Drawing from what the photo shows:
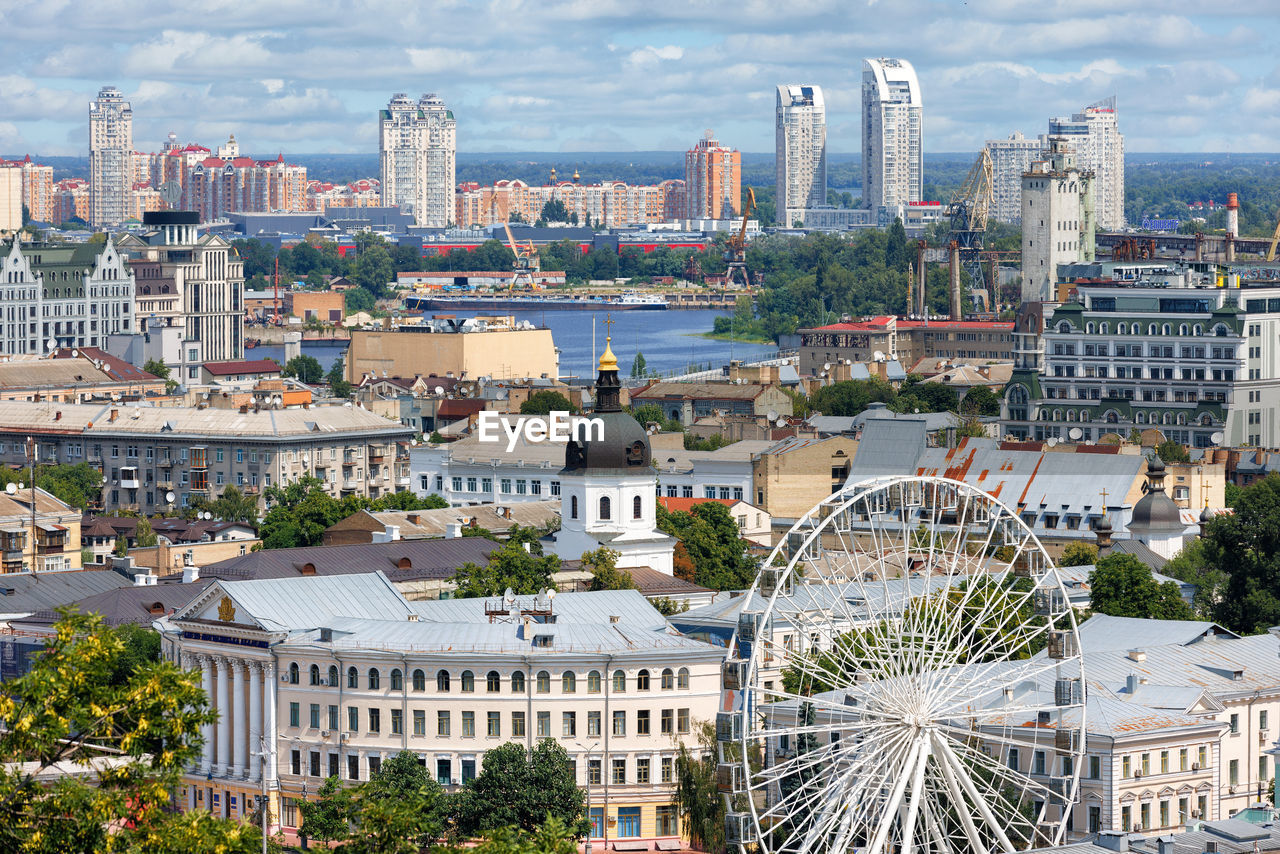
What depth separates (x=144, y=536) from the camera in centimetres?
9456

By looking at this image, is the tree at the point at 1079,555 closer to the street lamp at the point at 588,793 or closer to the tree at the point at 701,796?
the tree at the point at 701,796

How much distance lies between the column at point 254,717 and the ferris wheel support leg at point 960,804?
20.7 m

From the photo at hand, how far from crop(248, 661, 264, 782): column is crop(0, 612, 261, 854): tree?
29703 mm

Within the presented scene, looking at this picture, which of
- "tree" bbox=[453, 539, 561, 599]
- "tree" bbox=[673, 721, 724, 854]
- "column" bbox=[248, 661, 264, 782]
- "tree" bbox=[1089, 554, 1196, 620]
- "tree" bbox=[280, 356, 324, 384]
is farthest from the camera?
"tree" bbox=[280, 356, 324, 384]

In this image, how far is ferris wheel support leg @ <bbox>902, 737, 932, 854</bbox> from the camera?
44219 millimetres

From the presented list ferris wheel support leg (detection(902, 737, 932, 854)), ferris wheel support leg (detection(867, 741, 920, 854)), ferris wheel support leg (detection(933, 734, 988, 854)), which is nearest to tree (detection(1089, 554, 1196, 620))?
ferris wheel support leg (detection(933, 734, 988, 854))

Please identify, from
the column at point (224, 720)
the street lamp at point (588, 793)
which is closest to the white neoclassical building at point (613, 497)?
the column at point (224, 720)

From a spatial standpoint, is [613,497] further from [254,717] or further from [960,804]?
[960,804]

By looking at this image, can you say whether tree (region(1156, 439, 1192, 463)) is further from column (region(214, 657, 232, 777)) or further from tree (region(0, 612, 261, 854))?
tree (region(0, 612, 261, 854))

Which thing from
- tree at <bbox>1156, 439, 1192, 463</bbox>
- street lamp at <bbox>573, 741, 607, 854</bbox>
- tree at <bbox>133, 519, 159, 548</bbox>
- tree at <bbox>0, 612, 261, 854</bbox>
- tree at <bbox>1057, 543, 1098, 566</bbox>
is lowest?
street lamp at <bbox>573, 741, 607, 854</bbox>

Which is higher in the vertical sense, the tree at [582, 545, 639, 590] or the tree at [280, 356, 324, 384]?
the tree at [582, 545, 639, 590]

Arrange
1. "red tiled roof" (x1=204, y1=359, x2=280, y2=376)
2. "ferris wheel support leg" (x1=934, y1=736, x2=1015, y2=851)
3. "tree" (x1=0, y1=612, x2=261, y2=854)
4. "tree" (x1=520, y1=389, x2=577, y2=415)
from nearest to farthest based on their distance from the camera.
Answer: "tree" (x1=0, y1=612, x2=261, y2=854) → "ferris wheel support leg" (x1=934, y1=736, x2=1015, y2=851) → "tree" (x1=520, y1=389, x2=577, y2=415) → "red tiled roof" (x1=204, y1=359, x2=280, y2=376)

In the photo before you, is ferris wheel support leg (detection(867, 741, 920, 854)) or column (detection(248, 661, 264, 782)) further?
column (detection(248, 661, 264, 782))

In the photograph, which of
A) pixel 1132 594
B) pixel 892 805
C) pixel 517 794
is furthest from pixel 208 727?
pixel 1132 594
